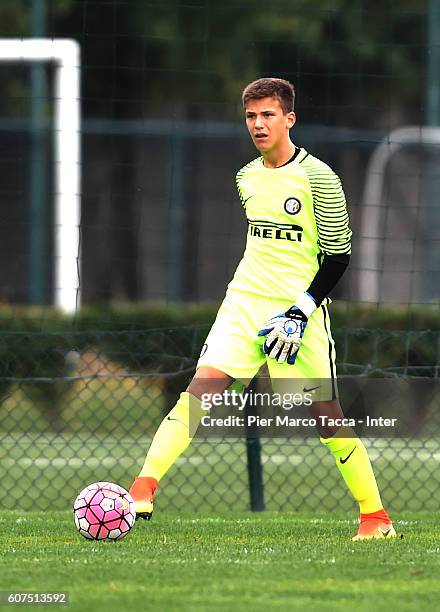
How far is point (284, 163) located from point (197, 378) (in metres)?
1.05

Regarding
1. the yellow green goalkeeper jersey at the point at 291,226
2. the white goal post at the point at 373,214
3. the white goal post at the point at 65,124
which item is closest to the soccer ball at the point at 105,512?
the yellow green goalkeeper jersey at the point at 291,226

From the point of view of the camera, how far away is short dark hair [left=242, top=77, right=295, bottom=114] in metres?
6.77

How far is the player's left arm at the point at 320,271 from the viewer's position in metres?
6.68

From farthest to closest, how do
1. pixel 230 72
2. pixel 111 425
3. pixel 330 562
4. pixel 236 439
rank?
pixel 230 72
pixel 111 425
pixel 236 439
pixel 330 562

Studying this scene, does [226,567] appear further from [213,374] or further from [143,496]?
[213,374]

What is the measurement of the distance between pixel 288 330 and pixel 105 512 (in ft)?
3.69

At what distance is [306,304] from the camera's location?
6723mm

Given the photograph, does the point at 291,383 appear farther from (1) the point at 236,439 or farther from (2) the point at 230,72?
(2) the point at 230,72

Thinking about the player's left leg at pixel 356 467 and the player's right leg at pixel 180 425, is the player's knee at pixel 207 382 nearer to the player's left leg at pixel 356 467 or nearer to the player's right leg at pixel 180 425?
the player's right leg at pixel 180 425

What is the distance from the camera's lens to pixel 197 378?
→ 679 centimetres

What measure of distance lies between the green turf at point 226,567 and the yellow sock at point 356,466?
0.73 feet

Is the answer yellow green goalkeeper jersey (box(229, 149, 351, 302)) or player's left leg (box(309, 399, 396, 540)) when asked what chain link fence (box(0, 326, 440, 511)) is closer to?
player's left leg (box(309, 399, 396, 540))

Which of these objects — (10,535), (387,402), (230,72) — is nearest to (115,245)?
(230,72)

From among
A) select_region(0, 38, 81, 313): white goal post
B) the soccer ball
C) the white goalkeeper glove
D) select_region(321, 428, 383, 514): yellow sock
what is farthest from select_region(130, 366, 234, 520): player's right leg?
select_region(0, 38, 81, 313): white goal post
